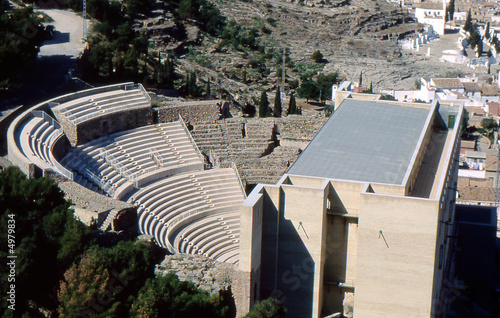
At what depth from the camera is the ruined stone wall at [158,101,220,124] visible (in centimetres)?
3023

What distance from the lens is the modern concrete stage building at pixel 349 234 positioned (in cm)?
1745

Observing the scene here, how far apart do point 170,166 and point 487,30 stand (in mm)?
66991

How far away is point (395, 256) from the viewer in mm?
17547

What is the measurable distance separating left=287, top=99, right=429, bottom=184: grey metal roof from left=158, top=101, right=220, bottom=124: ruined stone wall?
7443mm

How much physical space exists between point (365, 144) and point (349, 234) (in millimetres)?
3969

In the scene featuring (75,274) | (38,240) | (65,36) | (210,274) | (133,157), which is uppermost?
(65,36)

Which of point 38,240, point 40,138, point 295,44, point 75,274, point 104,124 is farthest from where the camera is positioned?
point 295,44

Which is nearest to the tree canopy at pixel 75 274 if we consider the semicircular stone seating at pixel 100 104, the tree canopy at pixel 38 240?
the tree canopy at pixel 38 240

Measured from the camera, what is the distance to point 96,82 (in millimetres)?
33656

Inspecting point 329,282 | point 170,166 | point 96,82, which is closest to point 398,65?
point 96,82

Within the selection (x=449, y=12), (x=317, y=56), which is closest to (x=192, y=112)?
(x=317, y=56)

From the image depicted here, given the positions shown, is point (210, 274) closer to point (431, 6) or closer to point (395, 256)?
point (395, 256)

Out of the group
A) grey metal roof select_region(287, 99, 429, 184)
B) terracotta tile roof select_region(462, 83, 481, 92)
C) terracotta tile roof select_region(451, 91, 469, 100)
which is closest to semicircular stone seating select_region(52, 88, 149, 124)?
grey metal roof select_region(287, 99, 429, 184)

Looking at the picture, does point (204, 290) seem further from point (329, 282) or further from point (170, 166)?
point (170, 166)
